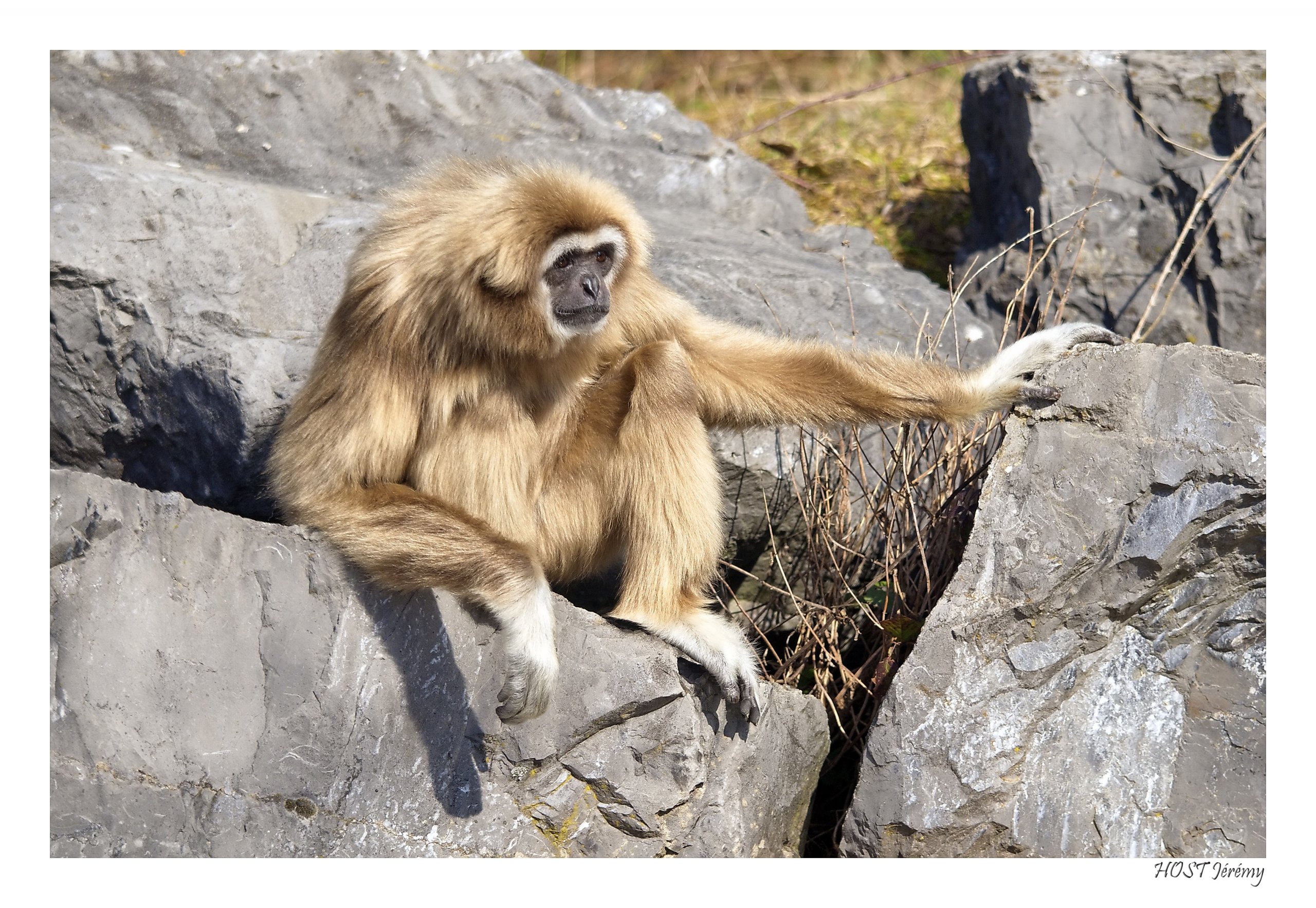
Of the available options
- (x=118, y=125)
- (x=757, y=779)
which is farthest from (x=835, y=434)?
(x=118, y=125)

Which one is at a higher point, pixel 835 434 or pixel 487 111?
pixel 487 111

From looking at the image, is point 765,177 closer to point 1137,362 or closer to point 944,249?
point 944,249

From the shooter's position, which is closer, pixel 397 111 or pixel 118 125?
pixel 118 125

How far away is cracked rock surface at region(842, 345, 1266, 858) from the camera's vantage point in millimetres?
3646

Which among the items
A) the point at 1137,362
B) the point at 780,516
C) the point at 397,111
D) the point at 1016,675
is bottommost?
the point at 1016,675

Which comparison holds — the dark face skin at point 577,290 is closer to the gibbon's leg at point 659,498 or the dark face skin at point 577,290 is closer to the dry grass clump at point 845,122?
the gibbon's leg at point 659,498

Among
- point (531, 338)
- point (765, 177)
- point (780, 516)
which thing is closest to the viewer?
point (531, 338)

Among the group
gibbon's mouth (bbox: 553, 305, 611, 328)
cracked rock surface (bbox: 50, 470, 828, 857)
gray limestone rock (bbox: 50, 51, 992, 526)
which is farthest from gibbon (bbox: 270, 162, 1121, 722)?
gray limestone rock (bbox: 50, 51, 992, 526)

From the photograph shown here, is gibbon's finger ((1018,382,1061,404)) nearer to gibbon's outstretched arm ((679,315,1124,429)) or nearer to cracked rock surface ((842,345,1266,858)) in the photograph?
gibbon's outstretched arm ((679,315,1124,429))

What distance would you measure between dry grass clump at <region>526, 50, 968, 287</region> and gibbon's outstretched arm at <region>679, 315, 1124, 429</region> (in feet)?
9.66

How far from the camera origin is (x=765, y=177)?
6832mm

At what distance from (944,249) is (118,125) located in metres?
4.89

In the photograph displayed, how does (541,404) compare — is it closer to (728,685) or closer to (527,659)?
(527,659)

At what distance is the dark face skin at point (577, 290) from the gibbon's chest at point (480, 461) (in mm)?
394
